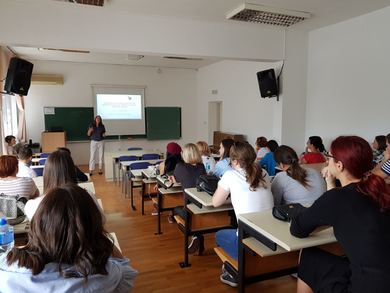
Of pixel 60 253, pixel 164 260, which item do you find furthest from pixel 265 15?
pixel 60 253

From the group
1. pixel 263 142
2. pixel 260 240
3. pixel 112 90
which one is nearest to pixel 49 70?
pixel 112 90

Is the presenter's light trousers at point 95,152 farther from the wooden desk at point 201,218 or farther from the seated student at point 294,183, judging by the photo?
the seated student at point 294,183

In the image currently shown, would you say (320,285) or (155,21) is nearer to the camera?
(320,285)

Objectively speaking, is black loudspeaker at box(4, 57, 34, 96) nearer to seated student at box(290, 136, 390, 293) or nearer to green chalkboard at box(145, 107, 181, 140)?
green chalkboard at box(145, 107, 181, 140)

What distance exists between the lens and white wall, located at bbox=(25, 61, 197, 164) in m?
9.06

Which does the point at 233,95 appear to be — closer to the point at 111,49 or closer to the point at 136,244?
the point at 111,49

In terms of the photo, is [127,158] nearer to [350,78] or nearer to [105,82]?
[105,82]

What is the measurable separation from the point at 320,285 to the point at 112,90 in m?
9.05

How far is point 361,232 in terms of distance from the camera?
1.43 metres

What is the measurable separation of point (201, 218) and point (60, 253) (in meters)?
2.13

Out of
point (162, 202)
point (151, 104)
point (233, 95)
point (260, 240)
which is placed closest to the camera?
point (260, 240)

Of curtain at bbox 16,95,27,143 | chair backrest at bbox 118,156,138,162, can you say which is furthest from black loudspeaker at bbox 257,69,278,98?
curtain at bbox 16,95,27,143

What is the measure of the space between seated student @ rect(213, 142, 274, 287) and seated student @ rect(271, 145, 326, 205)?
20cm

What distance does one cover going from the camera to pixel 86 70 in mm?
9398
